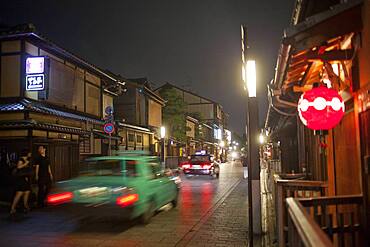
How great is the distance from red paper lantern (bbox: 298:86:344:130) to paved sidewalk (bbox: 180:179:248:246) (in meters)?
3.40

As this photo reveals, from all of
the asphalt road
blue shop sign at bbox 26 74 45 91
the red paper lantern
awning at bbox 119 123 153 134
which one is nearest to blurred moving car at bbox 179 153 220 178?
awning at bbox 119 123 153 134

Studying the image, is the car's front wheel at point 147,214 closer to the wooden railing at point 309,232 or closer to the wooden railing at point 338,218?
the wooden railing at point 338,218

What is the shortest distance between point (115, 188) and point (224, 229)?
2.98m

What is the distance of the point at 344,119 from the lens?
6242mm

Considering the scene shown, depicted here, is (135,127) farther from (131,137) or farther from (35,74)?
(35,74)

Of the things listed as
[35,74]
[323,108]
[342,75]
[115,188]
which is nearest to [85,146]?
[35,74]

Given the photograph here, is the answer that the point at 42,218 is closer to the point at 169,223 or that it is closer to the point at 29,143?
the point at 169,223

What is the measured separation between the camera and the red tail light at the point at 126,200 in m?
8.41

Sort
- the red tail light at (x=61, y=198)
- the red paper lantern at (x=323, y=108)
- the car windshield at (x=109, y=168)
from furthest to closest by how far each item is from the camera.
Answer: the car windshield at (x=109, y=168), the red tail light at (x=61, y=198), the red paper lantern at (x=323, y=108)

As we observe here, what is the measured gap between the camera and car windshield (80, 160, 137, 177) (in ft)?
30.4

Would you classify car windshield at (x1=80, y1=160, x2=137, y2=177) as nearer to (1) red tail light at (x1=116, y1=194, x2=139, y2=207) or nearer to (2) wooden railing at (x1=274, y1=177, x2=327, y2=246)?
(1) red tail light at (x1=116, y1=194, x2=139, y2=207)

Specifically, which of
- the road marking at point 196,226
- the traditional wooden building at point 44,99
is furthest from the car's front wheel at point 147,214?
the traditional wooden building at point 44,99

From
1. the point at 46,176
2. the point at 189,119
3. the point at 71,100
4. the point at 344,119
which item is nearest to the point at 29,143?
the point at 46,176

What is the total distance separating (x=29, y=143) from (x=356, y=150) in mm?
12843
